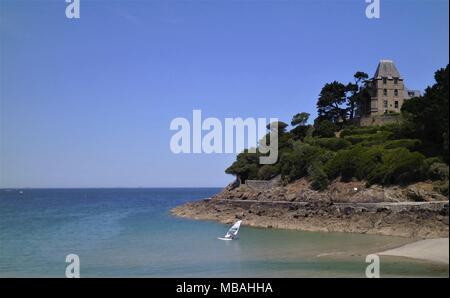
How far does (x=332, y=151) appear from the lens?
2098 inches

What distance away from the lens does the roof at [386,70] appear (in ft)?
214

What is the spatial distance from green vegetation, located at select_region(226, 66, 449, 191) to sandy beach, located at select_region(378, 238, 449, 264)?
5.50 metres

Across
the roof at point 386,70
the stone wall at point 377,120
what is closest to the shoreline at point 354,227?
the stone wall at point 377,120

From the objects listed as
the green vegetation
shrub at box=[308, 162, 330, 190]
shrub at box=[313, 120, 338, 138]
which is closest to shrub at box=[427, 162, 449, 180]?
the green vegetation

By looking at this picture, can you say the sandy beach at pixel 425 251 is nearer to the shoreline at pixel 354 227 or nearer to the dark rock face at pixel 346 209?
the shoreline at pixel 354 227

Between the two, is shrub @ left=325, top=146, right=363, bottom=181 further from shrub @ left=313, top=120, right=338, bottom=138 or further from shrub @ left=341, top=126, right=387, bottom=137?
shrub @ left=313, top=120, right=338, bottom=138

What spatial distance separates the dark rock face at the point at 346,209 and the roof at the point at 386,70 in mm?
24168

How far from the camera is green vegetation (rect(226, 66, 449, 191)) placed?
38.7 metres

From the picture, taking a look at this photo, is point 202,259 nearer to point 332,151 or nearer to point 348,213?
point 348,213

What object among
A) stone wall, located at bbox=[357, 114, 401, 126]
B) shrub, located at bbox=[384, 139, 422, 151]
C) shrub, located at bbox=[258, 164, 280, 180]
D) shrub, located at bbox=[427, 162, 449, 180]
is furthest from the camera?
stone wall, located at bbox=[357, 114, 401, 126]

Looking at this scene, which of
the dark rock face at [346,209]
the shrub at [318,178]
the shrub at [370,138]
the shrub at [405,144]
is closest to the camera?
the dark rock face at [346,209]

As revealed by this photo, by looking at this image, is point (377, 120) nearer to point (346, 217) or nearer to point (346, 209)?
point (346, 209)
